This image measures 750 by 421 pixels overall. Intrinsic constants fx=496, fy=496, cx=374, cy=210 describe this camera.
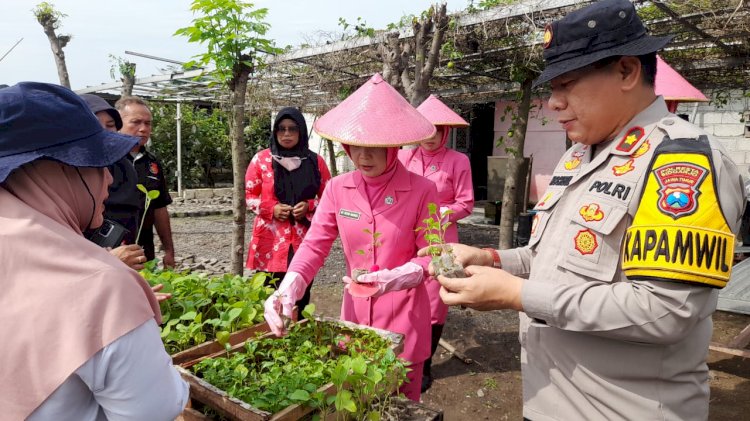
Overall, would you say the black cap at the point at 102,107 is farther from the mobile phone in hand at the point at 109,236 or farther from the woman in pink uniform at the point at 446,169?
the woman in pink uniform at the point at 446,169

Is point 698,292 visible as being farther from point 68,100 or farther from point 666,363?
point 68,100

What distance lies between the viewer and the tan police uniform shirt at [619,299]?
45.3 inches

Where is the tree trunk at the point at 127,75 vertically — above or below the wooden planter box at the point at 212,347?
above

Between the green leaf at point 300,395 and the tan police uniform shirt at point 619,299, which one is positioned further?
the green leaf at point 300,395

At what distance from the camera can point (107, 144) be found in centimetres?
119

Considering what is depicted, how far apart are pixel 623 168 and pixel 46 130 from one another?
1415 millimetres

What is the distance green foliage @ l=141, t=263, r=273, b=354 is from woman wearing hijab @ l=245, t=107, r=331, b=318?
1545 millimetres

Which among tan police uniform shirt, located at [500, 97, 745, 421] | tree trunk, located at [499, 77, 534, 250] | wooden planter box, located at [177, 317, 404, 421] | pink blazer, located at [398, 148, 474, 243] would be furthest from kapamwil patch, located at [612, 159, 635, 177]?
tree trunk, located at [499, 77, 534, 250]

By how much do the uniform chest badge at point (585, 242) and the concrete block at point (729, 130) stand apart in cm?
969

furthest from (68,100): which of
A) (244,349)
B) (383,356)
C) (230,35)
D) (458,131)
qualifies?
(458,131)

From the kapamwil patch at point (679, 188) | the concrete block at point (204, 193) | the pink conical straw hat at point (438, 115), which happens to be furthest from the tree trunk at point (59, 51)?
the kapamwil patch at point (679, 188)

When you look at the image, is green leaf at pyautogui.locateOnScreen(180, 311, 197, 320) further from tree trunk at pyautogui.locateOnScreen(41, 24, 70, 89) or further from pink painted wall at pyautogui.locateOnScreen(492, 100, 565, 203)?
pink painted wall at pyautogui.locateOnScreen(492, 100, 565, 203)

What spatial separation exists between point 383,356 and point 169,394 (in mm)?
788

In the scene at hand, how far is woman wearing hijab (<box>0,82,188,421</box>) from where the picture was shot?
97 cm
